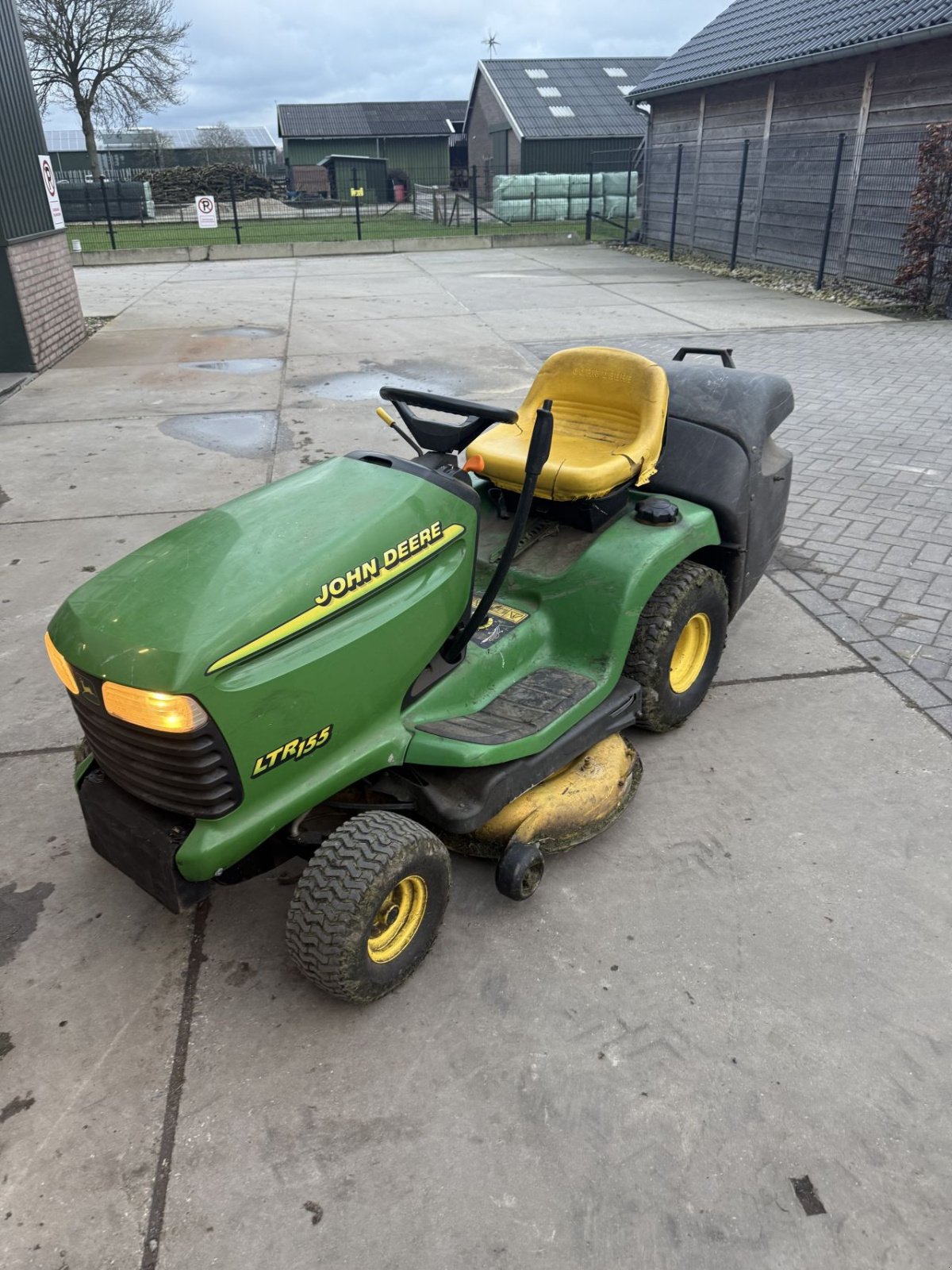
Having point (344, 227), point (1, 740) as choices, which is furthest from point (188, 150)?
point (1, 740)

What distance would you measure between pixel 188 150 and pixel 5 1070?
5388 cm

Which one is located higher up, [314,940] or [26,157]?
[26,157]

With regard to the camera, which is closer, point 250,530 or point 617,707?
point 250,530

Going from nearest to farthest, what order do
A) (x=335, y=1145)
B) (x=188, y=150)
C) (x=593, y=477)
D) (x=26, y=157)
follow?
1. (x=335, y=1145)
2. (x=593, y=477)
3. (x=26, y=157)
4. (x=188, y=150)

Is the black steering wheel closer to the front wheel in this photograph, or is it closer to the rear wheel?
the rear wheel

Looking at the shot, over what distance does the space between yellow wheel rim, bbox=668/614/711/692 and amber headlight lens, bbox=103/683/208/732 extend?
1.87 metres

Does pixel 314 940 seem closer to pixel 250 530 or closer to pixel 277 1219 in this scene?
pixel 277 1219

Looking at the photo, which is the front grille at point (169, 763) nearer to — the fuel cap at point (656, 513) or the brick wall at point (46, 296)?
the fuel cap at point (656, 513)

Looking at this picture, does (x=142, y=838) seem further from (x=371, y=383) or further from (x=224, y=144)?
(x=224, y=144)

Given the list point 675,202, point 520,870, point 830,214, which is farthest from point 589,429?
point 675,202

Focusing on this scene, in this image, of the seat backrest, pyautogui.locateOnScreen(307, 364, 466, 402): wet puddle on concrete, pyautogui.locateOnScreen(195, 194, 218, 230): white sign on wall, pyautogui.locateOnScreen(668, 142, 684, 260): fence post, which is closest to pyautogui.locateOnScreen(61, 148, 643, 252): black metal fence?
pyautogui.locateOnScreen(195, 194, 218, 230): white sign on wall

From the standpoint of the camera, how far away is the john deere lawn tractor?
198 centimetres

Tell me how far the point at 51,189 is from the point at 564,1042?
34.3 ft

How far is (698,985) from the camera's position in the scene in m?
2.25
